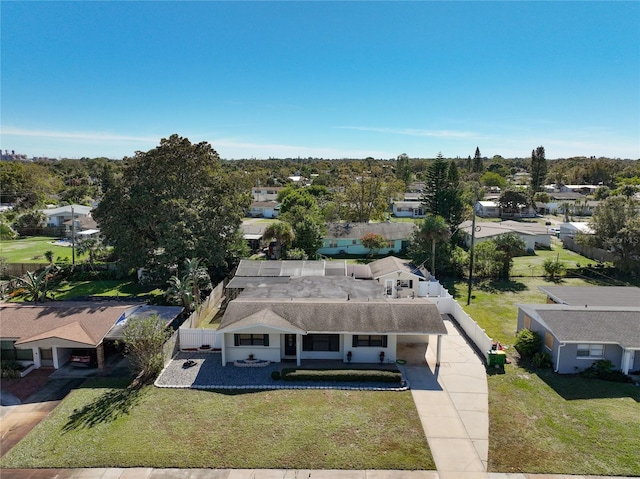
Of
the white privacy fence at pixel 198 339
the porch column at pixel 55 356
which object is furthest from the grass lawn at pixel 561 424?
the porch column at pixel 55 356

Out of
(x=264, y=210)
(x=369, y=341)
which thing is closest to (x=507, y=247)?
(x=369, y=341)

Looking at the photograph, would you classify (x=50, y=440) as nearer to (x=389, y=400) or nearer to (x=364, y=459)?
(x=364, y=459)

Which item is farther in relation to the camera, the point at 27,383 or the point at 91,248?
the point at 91,248

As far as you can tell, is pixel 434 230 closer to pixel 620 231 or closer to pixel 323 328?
pixel 620 231

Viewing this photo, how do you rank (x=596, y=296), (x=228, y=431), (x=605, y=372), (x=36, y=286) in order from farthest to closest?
(x=36, y=286)
(x=596, y=296)
(x=605, y=372)
(x=228, y=431)

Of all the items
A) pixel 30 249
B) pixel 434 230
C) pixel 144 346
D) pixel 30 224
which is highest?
pixel 434 230

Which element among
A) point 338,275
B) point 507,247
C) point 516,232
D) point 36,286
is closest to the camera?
point 36,286

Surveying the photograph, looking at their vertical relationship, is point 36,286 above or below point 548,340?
above
